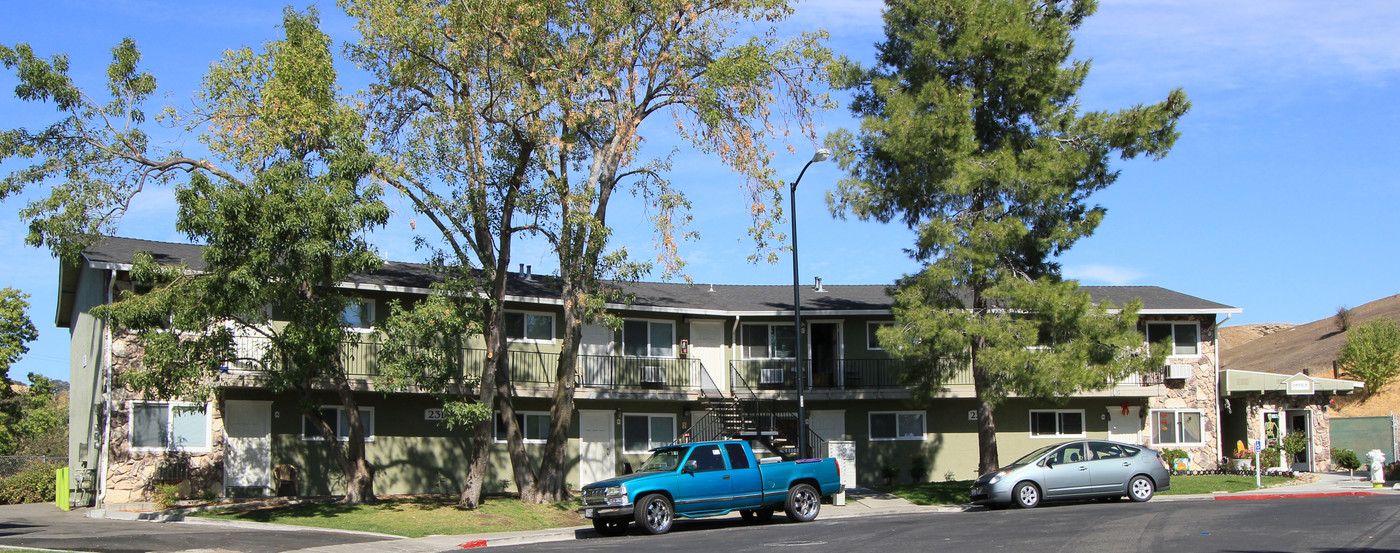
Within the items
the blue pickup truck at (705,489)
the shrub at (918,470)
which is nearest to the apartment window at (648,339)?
the shrub at (918,470)

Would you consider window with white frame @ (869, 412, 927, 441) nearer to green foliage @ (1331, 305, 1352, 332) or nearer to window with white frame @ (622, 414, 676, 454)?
window with white frame @ (622, 414, 676, 454)

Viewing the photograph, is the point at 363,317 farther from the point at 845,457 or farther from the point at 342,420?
the point at 845,457

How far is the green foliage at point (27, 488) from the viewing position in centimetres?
2902

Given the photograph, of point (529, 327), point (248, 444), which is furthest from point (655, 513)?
point (248, 444)

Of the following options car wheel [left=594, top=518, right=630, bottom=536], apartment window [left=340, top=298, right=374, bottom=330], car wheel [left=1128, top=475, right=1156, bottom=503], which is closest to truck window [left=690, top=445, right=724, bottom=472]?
car wheel [left=594, top=518, right=630, bottom=536]

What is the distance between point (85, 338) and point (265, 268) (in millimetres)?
12237

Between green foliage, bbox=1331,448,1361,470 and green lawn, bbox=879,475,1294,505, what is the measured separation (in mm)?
3762

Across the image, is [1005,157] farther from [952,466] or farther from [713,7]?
[952,466]

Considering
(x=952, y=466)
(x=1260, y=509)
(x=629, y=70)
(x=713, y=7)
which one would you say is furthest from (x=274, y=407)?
(x=1260, y=509)

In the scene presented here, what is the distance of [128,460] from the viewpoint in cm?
2438

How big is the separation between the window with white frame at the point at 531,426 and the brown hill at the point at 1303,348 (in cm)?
3289

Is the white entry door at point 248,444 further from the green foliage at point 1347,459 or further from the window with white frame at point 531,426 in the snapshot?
the green foliage at point 1347,459

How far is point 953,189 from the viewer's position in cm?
2341

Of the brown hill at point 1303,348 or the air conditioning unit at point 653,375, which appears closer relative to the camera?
the air conditioning unit at point 653,375
